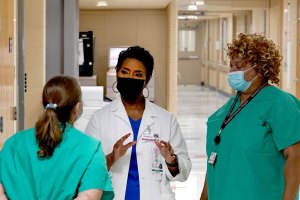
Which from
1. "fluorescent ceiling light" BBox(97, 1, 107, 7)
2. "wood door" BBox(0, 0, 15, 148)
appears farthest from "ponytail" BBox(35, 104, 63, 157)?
"fluorescent ceiling light" BBox(97, 1, 107, 7)

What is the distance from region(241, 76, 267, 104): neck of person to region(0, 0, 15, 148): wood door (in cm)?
169

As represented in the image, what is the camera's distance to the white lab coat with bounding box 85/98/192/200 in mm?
3057

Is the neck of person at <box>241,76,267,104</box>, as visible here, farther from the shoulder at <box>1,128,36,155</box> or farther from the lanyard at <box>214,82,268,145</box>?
the shoulder at <box>1,128,36,155</box>

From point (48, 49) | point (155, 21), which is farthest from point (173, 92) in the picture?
point (48, 49)

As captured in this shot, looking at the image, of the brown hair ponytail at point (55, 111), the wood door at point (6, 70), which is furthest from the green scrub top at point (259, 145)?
the wood door at point (6, 70)

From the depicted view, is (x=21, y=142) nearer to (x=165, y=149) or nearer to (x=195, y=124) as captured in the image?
(x=165, y=149)

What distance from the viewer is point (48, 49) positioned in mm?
6738

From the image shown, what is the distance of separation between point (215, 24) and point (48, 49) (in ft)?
58.8

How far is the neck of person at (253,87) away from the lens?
9.96 ft

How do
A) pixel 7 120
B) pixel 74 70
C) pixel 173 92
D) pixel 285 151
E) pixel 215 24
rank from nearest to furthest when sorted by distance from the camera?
1. pixel 285 151
2. pixel 7 120
3. pixel 74 70
4. pixel 173 92
5. pixel 215 24

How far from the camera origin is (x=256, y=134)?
2.92m

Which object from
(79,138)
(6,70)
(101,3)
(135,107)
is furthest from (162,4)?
(79,138)

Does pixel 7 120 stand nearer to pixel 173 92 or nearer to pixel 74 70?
pixel 74 70

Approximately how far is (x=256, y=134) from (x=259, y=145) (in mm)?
53
